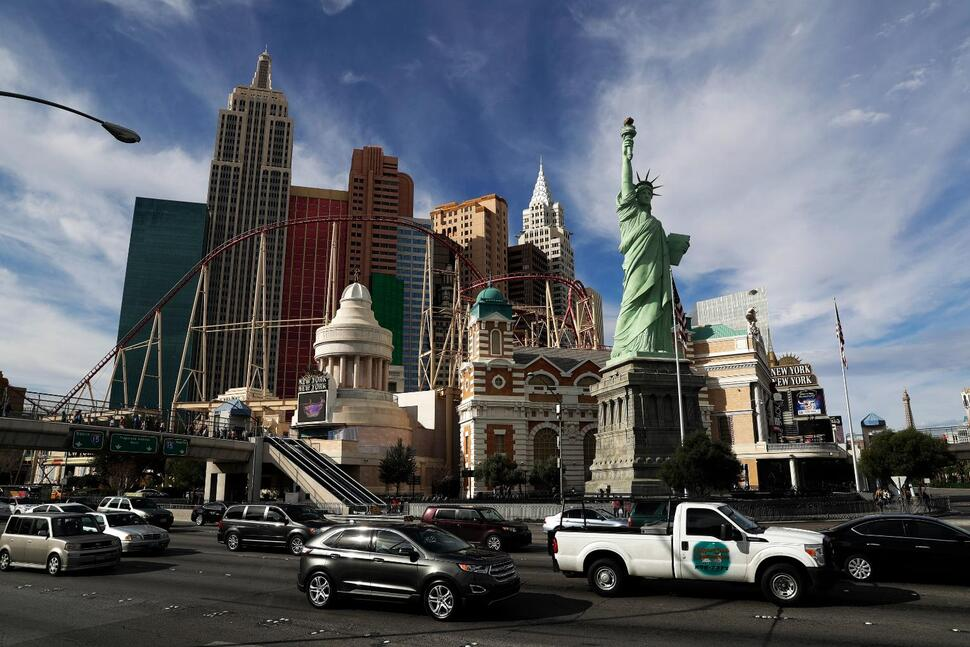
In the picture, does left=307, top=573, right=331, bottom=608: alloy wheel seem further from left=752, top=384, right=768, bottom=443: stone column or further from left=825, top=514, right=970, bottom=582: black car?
left=752, top=384, right=768, bottom=443: stone column

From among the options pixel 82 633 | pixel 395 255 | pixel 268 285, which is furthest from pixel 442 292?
pixel 82 633

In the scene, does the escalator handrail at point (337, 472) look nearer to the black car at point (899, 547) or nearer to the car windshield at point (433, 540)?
the car windshield at point (433, 540)

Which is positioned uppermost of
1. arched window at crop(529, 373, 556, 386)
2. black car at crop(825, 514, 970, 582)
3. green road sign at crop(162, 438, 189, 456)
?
arched window at crop(529, 373, 556, 386)

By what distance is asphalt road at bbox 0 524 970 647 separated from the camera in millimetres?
9867

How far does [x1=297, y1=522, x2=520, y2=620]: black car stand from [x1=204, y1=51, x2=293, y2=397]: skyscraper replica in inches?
4719

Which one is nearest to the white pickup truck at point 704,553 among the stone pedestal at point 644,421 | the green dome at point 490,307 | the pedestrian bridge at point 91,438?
the stone pedestal at point 644,421

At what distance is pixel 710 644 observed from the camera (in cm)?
943

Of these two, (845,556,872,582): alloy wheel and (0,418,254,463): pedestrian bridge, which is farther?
(0,418,254,463): pedestrian bridge

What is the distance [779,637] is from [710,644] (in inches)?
47.2

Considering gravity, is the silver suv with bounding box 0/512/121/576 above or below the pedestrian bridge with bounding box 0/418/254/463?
below

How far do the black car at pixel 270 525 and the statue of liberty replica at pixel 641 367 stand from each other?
25.2m

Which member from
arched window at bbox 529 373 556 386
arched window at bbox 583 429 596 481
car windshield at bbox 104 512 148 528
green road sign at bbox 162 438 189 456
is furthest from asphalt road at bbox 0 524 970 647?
arched window at bbox 529 373 556 386

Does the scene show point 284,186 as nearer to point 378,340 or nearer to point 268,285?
point 268,285

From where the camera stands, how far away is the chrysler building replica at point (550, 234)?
177000mm
